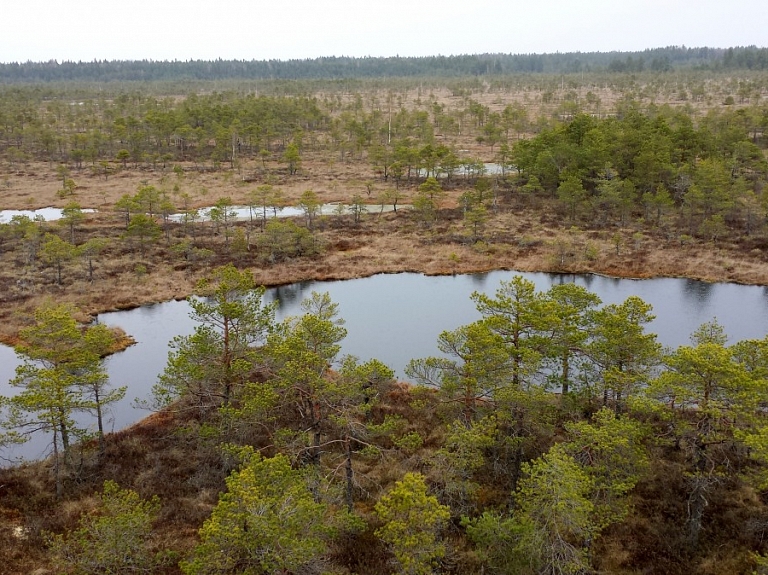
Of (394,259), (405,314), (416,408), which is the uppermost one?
(394,259)

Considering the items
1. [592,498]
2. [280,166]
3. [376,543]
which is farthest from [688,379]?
[280,166]

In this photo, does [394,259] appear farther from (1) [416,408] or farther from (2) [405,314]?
(1) [416,408]

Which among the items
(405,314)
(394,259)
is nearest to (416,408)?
(405,314)

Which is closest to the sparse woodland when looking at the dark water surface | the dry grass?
the dry grass

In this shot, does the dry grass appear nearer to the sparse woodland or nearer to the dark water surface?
the sparse woodland

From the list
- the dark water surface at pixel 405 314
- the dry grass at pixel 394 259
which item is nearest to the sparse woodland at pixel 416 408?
the dry grass at pixel 394 259

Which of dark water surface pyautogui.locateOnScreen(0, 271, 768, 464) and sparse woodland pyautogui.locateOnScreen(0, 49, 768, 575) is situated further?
dark water surface pyautogui.locateOnScreen(0, 271, 768, 464)

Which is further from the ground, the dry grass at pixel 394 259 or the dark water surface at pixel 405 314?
the dry grass at pixel 394 259

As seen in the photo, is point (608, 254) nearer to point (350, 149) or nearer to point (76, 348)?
point (76, 348)

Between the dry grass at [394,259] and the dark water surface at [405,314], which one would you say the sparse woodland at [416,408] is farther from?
the dark water surface at [405,314]
